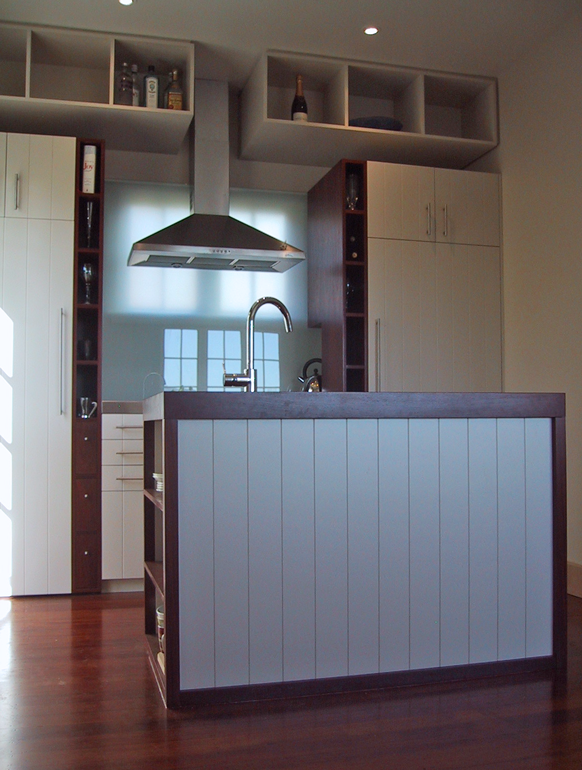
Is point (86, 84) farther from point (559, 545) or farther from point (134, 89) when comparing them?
point (559, 545)

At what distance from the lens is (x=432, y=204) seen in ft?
14.0

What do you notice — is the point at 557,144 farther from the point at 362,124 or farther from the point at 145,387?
the point at 145,387

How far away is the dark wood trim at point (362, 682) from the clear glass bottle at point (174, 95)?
295 cm

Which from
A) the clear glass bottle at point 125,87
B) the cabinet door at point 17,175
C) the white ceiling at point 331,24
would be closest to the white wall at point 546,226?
the white ceiling at point 331,24

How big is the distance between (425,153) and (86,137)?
1891mm

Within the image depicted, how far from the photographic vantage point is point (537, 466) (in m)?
2.53

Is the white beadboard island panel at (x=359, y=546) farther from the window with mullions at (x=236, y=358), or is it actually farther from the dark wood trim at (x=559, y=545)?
the window with mullions at (x=236, y=358)

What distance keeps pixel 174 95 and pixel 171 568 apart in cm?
274

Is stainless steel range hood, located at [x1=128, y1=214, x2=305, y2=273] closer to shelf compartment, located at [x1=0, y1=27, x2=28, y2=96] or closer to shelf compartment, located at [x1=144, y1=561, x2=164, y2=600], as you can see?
shelf compartment, located at [x1=0, y1=27, x2=28, y2=96]

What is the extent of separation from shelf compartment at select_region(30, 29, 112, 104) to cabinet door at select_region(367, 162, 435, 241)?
1.51 m

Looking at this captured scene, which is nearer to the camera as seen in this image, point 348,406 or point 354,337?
point 348,406

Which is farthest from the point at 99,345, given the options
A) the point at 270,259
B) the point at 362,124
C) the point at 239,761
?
the point at 239,761

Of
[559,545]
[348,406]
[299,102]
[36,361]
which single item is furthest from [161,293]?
[559,545]

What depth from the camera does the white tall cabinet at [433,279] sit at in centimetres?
415
